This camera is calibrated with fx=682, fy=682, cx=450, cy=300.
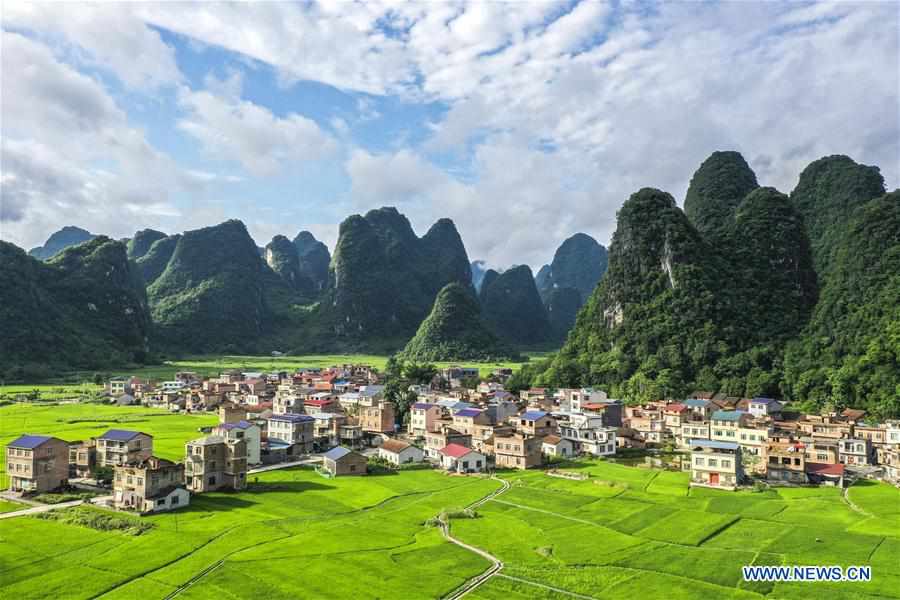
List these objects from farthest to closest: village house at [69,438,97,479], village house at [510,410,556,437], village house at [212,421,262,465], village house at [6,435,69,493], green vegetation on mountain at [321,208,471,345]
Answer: green vegetation on mountain at [321,208,471,345] → village house at [510,410,556,437] → village house at [212,421,262,465] → village house at [69,438,97,479] → village house at [6,435,69,493]

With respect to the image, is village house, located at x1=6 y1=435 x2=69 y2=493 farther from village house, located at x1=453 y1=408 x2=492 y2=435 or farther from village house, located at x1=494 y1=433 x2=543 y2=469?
village house, located at x1=453 y1=408 x2=492 y2=435

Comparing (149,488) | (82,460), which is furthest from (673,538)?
(82,460)

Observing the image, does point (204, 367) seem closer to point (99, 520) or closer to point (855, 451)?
point (99, 520)

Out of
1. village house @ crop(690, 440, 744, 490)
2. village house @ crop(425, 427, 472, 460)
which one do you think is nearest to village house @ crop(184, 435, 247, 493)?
village house @ crop(425, 427, 472, 460)

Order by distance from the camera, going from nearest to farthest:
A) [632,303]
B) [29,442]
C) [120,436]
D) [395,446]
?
1. [29,442]
2. [120,436]
3. [395,446]
4. [632,303]

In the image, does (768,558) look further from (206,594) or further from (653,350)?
(653,350)

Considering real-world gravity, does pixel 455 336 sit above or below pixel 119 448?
above
